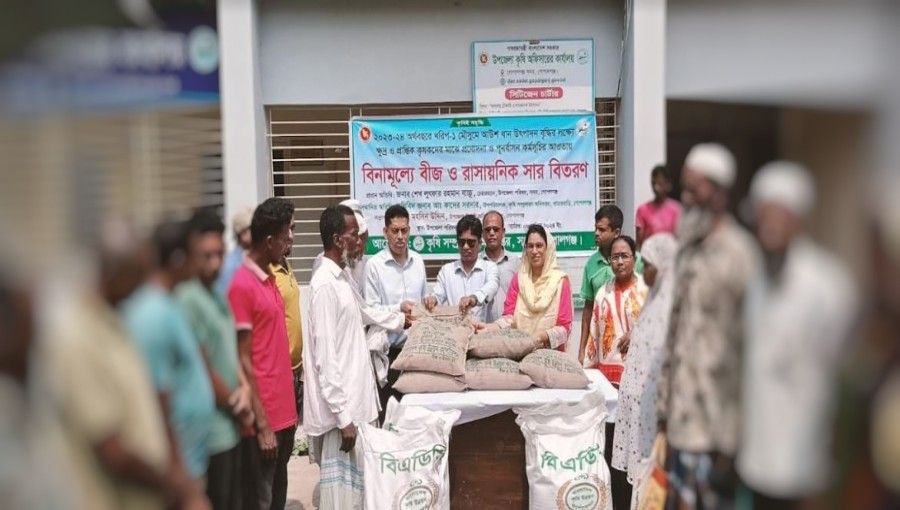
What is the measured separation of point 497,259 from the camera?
4688mm

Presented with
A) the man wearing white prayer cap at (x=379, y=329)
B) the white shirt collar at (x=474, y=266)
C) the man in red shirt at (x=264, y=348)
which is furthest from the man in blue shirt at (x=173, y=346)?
the white shirt collar at (x=474, y=266)

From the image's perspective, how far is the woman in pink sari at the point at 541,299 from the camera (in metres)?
4.08

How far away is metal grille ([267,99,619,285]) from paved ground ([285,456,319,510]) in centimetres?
146

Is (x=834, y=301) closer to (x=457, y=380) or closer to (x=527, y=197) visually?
(x=457, y=380)

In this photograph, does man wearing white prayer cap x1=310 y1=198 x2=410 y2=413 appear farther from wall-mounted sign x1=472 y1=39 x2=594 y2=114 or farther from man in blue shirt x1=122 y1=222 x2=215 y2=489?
man in blue shirt x1=122 y1=222 x2=215 y2=489

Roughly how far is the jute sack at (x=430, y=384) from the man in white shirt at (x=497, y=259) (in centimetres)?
110

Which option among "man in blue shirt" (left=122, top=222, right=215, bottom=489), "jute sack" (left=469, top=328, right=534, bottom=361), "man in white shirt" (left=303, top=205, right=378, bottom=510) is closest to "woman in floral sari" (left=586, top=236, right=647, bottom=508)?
"jute sack" (left=469, top=328, right=534, bottom=361)

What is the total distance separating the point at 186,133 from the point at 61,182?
0.26m

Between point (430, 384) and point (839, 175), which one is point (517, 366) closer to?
point (430, 384)

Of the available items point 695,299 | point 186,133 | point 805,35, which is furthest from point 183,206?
point 805,35

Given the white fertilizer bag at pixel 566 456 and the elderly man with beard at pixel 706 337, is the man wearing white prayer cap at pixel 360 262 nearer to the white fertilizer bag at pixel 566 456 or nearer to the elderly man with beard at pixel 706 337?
the white fertilizer bag at pixel 566 456

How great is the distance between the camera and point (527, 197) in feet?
17.7

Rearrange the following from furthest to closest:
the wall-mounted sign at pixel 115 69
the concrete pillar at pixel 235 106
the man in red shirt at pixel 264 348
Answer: the man in red shirt at pixel 264 348
the concrete pillar at pixel 235 106
the wall-mounted sign at pixel 115 69

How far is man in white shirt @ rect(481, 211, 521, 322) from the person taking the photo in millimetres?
4566
